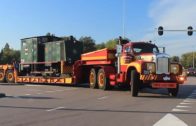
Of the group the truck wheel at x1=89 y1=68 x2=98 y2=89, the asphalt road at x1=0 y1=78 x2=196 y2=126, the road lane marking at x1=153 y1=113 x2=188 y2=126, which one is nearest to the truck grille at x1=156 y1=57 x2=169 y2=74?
the asphalt road at x1=0 y1=78 x2=196 y2=126

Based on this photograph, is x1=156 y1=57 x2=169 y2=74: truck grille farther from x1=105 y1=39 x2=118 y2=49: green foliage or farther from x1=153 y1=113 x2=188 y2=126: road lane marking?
x1=153 y1=113 x2=188 y2=126: road lane marking

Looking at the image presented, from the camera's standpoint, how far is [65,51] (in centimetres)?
3228

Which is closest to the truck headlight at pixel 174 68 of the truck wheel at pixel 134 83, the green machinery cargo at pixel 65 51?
the truck wheel at pixel 134 83

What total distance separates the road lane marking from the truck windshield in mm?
10415

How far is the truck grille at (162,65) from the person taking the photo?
22234 millimetres

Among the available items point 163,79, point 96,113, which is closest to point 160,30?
point 163,79

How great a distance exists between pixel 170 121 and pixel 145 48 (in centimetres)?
1187

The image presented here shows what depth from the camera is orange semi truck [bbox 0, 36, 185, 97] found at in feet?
72.1

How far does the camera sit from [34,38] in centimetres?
3603

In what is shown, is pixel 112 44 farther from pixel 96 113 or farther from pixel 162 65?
pixel 96 113

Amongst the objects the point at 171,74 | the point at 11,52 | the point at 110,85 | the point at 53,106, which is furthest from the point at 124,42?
the point at 11,52

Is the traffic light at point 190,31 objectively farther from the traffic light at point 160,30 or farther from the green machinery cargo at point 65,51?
the green machinery cargo at point 65,51

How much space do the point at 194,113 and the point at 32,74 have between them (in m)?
21.9

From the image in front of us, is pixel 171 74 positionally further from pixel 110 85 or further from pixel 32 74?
pixel 32 74
